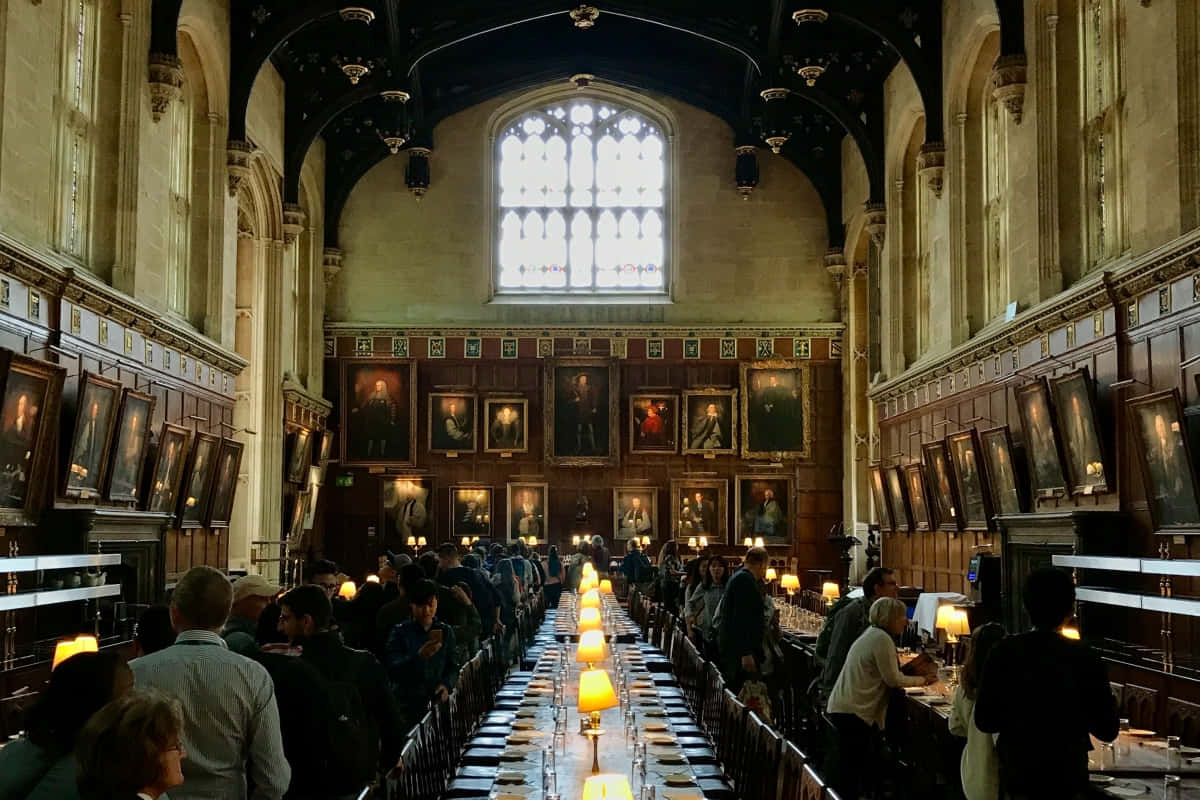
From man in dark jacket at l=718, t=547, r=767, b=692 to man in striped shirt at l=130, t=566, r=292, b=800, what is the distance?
226 inches

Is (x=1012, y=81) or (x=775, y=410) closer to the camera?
(x=1012, y=81)

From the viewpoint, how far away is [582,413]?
26969 mm

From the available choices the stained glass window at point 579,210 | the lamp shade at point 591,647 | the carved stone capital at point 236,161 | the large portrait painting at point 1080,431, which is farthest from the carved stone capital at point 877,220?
the lamp shade at point 591,647

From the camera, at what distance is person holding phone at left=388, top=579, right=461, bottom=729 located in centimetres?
758

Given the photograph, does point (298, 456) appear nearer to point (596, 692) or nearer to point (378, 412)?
point (378, 412)

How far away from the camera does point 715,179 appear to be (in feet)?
89.8

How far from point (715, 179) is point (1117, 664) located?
17.4 meters

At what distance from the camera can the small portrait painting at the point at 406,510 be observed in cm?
2658

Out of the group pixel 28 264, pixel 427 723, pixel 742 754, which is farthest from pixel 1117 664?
pixel 28 264

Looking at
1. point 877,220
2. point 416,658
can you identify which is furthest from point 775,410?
point 416,658

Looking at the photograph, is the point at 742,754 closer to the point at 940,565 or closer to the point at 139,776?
the point at 139,776

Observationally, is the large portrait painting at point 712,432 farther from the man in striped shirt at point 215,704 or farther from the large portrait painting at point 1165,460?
the man in striped shirt at point 215,704

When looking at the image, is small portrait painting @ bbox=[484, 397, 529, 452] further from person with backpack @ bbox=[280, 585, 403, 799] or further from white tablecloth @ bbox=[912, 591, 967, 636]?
person with backpack @ bbox=[280, 585, 403, 799]

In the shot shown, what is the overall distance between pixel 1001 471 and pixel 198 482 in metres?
10.1
